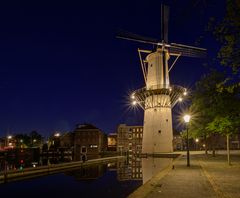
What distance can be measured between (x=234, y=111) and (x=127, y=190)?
11496mm

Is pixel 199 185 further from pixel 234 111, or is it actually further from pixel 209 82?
pixel 209 82

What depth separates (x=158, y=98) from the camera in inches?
2067

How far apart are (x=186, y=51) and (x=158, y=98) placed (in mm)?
14712

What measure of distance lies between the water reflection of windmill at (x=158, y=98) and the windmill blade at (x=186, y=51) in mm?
1148

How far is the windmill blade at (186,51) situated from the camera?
59.6m

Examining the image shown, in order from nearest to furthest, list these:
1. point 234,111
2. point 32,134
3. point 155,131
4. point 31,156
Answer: point 234,111 < point 155,131 < point 31,156 < point 32,134

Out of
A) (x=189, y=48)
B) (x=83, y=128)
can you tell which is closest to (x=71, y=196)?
(x=189, y=48)

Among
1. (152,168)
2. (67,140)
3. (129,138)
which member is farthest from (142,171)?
(129,138)

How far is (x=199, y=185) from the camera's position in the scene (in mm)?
12781

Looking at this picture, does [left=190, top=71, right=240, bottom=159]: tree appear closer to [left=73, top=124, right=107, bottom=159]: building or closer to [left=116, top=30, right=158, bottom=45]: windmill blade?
[left=116, top=30, right=158, bottom=45]: windmill blade

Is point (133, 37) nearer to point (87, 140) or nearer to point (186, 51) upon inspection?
point (186, 51)

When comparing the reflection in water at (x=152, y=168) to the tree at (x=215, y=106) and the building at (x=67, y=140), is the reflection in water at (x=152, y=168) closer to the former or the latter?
the tree at (x=215, y=106)

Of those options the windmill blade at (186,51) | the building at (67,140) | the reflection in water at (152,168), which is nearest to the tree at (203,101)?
the reflection in water at (152,168)

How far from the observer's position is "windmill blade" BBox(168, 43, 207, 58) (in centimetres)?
5964
